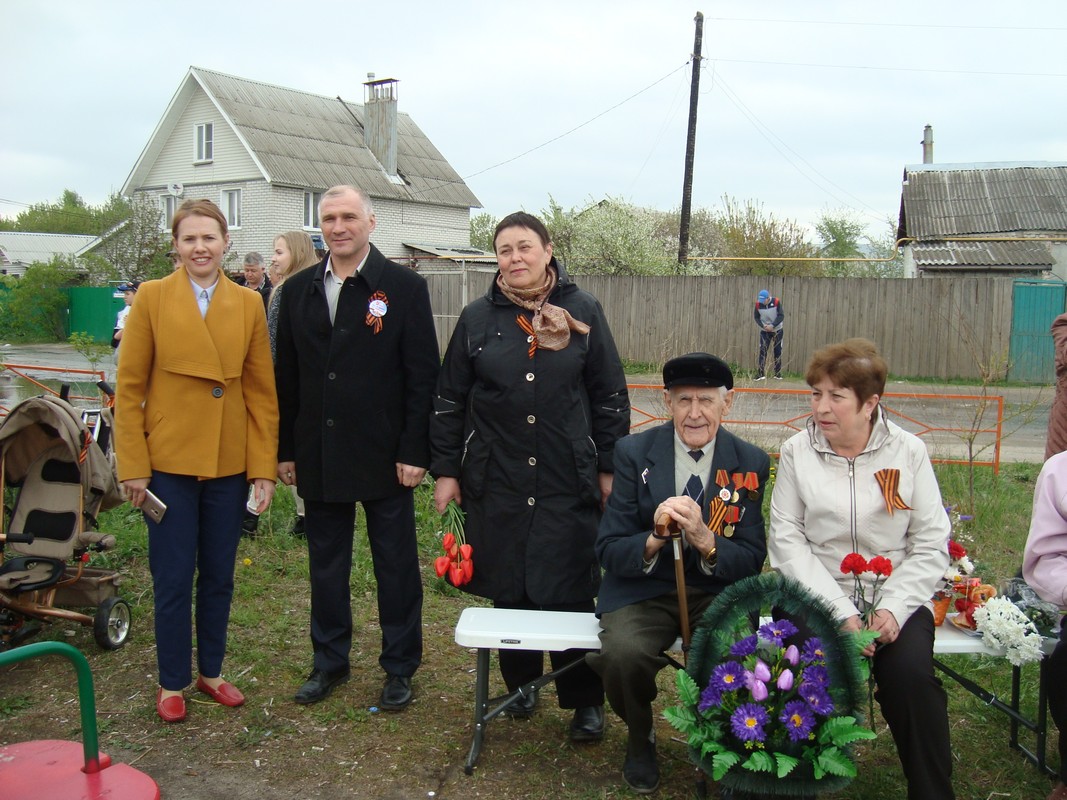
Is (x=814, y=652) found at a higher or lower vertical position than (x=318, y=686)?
higher

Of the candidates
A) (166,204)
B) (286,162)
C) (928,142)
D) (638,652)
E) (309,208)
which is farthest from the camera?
(928,142)

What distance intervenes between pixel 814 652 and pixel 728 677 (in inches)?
10.6

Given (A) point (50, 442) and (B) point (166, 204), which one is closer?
(A) point (50, 442)

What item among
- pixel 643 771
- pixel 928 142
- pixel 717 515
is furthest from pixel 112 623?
pixel 928 142

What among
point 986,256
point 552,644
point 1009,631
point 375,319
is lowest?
point 552,644

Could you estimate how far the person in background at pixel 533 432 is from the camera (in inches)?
139

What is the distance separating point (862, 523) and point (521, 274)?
1.54 m

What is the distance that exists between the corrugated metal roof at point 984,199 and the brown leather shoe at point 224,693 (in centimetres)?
2099

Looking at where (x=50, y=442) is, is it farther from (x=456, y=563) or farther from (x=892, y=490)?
(x=892, y=490)

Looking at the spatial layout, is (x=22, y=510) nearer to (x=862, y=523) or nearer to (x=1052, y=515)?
(x=862, y=523)

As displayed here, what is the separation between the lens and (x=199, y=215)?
3568mm

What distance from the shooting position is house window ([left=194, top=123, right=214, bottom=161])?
30859mm

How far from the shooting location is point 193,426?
3.56 meters

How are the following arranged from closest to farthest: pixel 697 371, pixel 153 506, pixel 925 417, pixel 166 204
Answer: pixel 697 371, pixel 153 506, pixel 925 417, pixel 166 204
